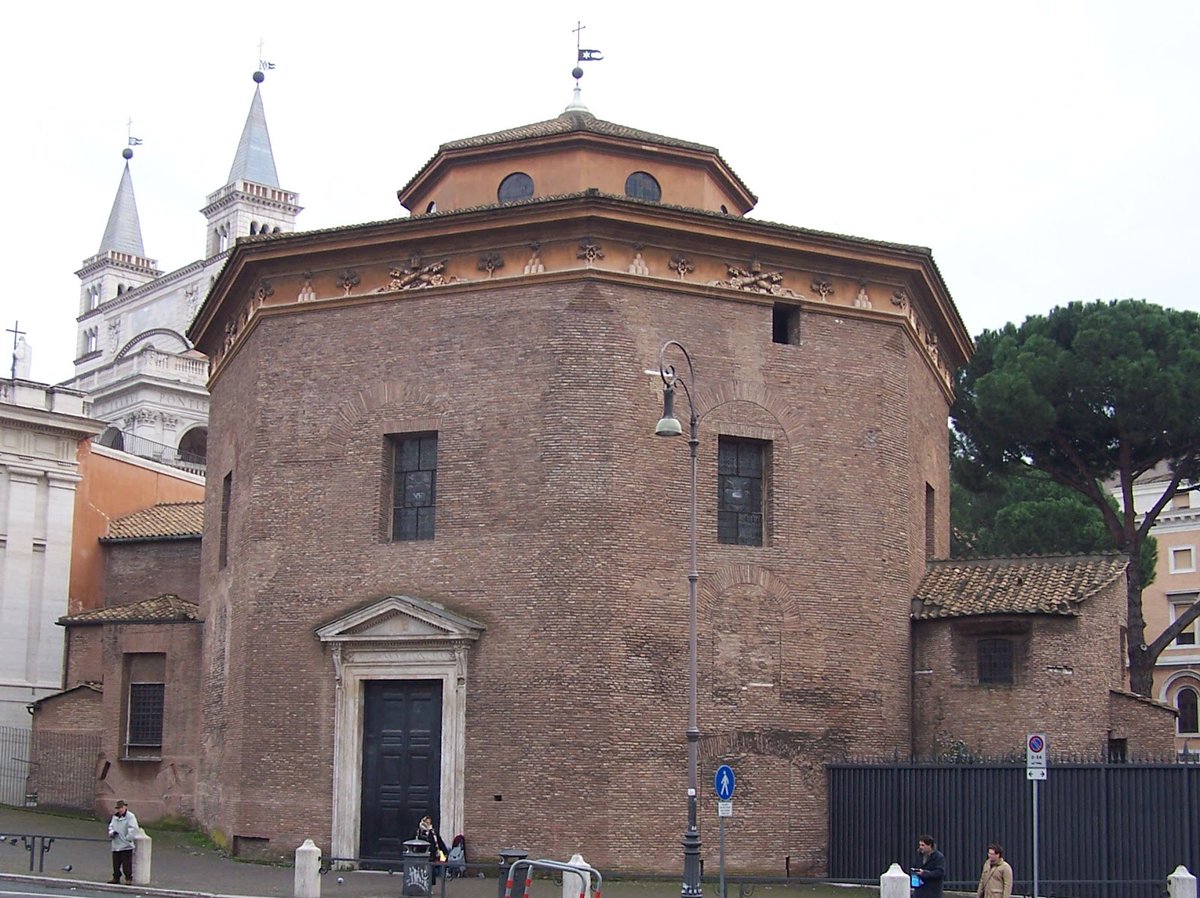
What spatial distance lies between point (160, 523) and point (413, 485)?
1379cm

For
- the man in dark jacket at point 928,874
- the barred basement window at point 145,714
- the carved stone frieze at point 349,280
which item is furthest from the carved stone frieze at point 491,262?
the man in dark jacket at point 928,874

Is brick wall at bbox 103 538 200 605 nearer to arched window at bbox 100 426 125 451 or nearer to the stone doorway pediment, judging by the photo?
the stone doorway pediment

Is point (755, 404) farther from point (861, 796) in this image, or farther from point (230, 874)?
point (230, 874)

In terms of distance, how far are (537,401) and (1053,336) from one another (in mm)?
19506

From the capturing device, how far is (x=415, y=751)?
22562 mm

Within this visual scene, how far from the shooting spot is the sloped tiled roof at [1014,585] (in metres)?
23.4

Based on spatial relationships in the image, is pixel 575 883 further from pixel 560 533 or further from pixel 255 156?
pixel 255 156

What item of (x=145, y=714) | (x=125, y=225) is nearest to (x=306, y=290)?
(x=145, y=714)

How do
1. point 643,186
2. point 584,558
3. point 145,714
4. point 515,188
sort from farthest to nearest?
point 145,714 → point 515,188 → point 643,186 → point 584,558

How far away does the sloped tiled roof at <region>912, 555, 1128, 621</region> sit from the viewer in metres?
23.4

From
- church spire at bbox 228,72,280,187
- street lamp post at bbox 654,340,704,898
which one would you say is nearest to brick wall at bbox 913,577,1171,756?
street lamp post at bbox 654,340,704,898

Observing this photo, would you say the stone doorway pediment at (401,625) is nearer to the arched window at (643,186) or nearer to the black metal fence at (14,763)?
the arched window at (643,186)

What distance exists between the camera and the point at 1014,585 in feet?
79.5

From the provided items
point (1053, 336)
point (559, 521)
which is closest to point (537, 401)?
point (559, 521)
